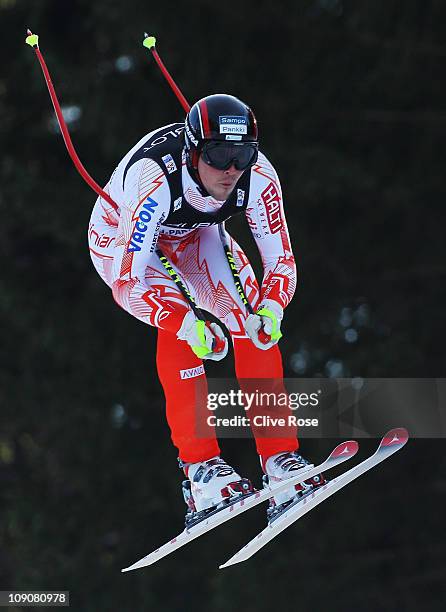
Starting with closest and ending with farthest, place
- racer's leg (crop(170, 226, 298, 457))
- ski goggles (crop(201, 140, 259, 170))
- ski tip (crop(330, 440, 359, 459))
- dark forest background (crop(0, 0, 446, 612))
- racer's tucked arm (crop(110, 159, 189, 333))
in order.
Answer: ski goggles (crop(201, 140, 259, 170))
racer's tucked arm (crop(110, 159, 189, 333))
ski tip (crop(330, 440, 359, 459))
racer's leg (crop(170, 226, 298, 457))
dark forest background (crop(0, 0, 446, 612))

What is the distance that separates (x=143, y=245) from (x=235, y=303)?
60 centimetres

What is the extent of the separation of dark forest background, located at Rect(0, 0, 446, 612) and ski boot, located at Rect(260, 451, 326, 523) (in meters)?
6.44

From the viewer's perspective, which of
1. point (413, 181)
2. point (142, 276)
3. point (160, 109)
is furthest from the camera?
point (413, 181)

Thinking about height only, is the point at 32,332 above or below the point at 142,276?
below

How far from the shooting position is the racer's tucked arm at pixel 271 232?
6.87m

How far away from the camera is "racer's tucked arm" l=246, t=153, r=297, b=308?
687 centimetres

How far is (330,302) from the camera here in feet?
48.2

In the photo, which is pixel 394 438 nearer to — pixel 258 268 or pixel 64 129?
pixel 64 129

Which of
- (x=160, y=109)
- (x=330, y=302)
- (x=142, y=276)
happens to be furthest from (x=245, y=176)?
(x=330, y=302)

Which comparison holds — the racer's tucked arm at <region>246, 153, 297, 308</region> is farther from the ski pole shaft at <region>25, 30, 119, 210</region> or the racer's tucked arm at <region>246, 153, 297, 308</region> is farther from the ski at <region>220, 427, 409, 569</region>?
the ski at <region>220, 427, 409, 569</region>

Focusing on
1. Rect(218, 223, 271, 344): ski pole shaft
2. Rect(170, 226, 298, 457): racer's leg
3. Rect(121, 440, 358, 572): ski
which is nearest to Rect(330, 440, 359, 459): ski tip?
Rect(121, 440, 358, 572): ski

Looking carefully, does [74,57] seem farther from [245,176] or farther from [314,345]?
[245,176]

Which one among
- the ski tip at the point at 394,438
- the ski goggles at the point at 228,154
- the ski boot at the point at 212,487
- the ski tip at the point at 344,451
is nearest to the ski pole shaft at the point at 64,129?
the ski goggles at the point at 228,154

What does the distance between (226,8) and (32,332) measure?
370cm
